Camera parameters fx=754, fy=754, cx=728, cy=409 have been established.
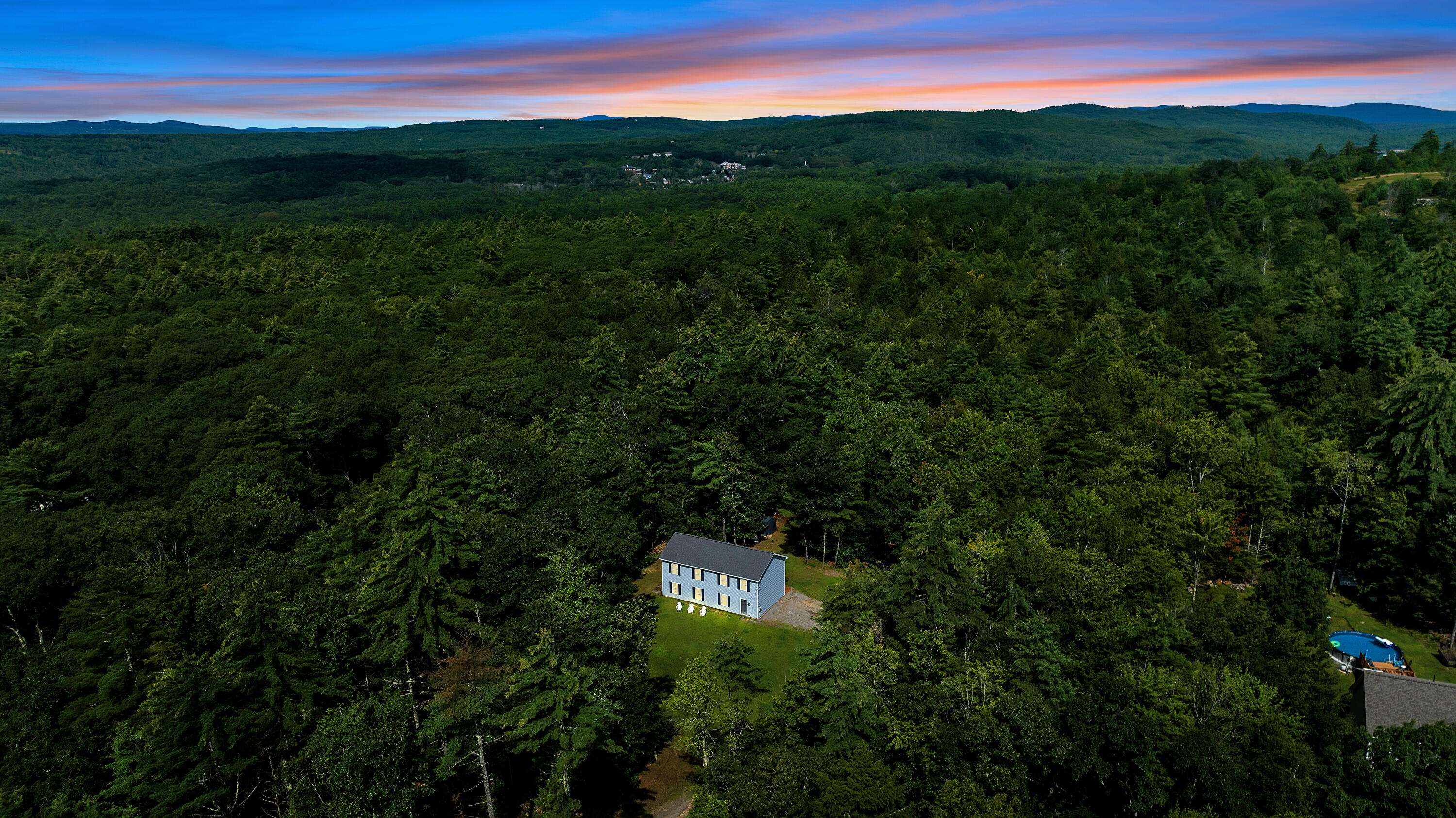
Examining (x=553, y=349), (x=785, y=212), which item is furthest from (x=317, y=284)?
(x=785, y=212)

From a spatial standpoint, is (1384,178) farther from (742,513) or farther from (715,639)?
(715,639)

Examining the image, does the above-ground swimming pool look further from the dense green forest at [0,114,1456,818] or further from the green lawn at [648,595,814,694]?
the green lawn at [648,595,814,694]

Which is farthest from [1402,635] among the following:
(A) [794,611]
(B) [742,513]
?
(B) [742,513]

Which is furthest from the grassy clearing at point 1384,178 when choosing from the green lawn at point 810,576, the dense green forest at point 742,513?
the green lawn at point 810,576

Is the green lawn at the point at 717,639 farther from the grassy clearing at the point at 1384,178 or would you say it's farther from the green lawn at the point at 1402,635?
the grassy clearing at the point at 1384,178

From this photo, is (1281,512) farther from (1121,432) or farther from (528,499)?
(528,499)

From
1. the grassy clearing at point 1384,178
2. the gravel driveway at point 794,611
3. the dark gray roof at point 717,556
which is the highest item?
the grassy clearing at point 1384,178
